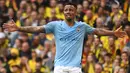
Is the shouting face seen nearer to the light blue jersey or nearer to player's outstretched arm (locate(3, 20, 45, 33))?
the light blue jersey

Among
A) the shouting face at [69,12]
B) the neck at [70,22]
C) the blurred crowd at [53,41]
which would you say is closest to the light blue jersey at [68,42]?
the neck at [70,22]

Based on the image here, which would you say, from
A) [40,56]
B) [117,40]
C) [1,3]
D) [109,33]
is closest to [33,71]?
[40,56]

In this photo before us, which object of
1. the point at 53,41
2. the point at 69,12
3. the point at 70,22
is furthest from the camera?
the point at 53,41

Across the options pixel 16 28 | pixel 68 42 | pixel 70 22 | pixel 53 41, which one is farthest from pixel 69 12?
pixel 53 41

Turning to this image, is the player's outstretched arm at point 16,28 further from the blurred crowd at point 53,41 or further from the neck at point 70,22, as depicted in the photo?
the blurred crowd at point 53,41

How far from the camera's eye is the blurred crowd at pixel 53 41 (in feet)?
45.5

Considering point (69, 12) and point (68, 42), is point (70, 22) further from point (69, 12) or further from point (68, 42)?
point (68, 42)

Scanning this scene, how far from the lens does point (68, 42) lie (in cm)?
899

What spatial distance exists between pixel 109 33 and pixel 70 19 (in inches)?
32.6

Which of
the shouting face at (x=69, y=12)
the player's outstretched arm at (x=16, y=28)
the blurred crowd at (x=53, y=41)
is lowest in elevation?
the blurred crowd at (x=53, y=41)

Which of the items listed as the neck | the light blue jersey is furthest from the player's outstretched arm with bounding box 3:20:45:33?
the neck

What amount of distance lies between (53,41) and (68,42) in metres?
6.22

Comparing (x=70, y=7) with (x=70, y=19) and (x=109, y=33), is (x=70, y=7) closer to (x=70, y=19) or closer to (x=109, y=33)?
(x=70, y=19)

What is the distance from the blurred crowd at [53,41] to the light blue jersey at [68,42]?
386cm
